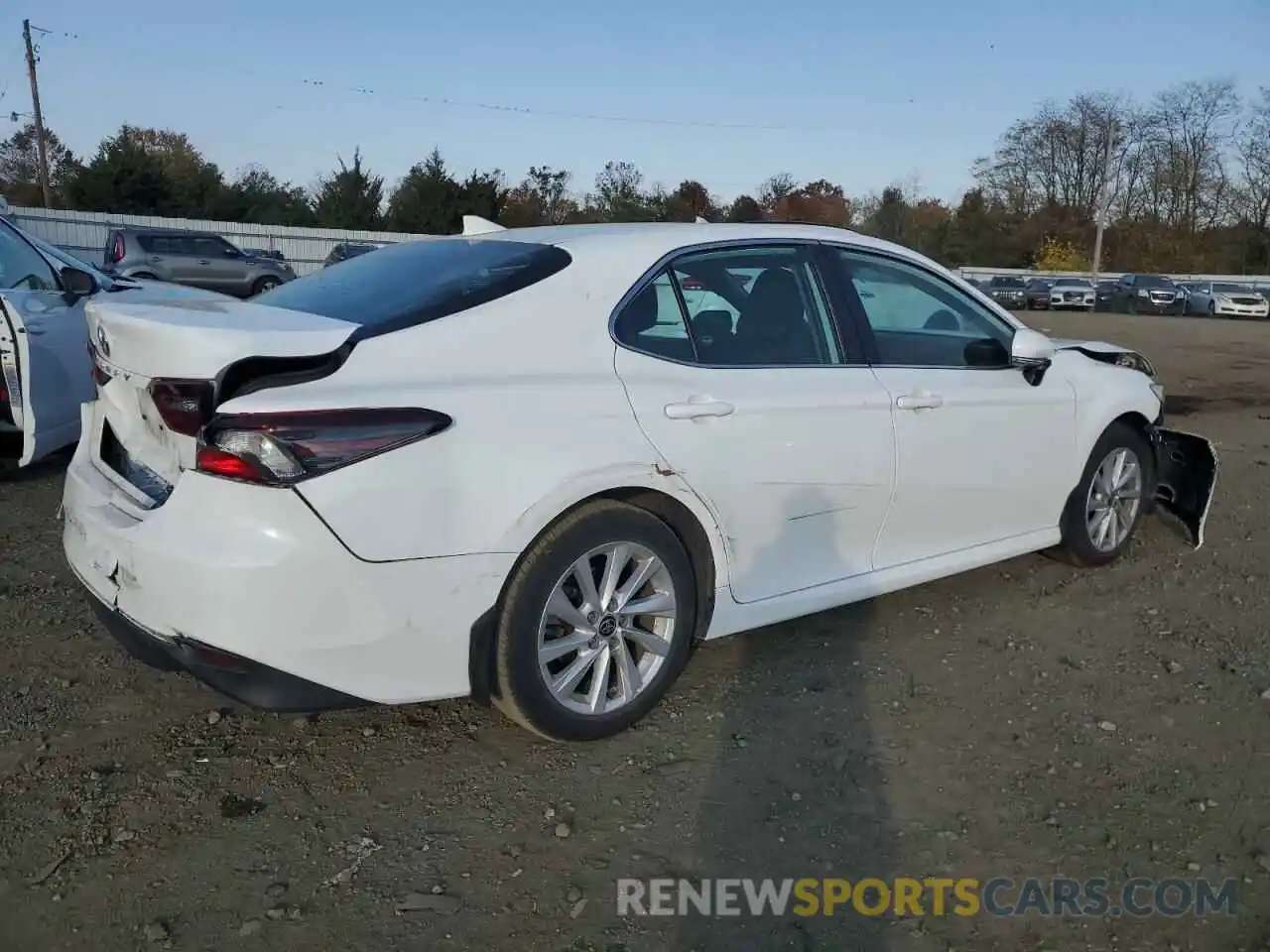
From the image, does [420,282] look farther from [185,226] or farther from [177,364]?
[185,226]

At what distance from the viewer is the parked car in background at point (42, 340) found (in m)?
5.69

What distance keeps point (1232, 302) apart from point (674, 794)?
38046 millimetres

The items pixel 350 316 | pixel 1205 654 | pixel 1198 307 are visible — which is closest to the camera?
pixel 350 316

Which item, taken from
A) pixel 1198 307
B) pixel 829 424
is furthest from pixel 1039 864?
pixel 1198 307

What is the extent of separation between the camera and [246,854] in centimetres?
271

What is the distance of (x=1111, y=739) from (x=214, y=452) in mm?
2823

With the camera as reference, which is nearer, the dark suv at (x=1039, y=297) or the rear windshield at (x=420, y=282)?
the rear windshield at (x=420, y=282)

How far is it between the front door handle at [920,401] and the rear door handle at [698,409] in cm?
83

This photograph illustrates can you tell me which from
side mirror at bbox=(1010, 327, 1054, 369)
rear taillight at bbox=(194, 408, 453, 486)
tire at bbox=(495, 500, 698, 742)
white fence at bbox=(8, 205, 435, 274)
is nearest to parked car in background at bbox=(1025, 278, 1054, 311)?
white fence at bbox=(8, 205, 435, 274)

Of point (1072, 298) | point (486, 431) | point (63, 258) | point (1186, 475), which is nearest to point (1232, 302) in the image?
point (1072, 298)

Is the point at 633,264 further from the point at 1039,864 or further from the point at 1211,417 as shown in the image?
the point at 1211,417

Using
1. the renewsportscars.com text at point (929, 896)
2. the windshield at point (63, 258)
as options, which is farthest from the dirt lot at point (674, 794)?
the windshield at point (63, 258)

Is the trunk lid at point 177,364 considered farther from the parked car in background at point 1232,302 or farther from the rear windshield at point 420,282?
the parked car in background at point 1232,302

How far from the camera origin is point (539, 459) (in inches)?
116
